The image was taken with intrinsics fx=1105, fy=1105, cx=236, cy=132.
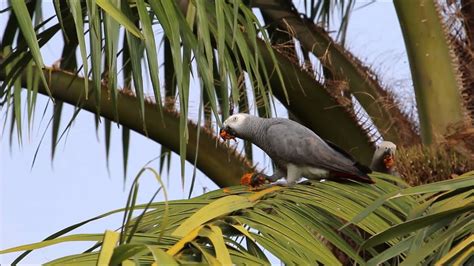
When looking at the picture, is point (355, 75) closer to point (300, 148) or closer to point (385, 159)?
point (385, 159)

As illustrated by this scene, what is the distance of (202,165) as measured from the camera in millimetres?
4520

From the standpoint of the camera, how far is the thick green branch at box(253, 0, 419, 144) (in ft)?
13.9

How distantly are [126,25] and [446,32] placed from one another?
74.1 inches

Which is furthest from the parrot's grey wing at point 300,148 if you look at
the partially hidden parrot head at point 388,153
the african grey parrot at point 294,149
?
the partially hidden parrot head at point 388,153

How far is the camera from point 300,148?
3.54m

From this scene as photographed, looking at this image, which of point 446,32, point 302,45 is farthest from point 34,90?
point 446,32

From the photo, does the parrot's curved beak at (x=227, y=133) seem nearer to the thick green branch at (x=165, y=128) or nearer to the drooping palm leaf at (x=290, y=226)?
the drooping palm leaf at (x=290, y=226)

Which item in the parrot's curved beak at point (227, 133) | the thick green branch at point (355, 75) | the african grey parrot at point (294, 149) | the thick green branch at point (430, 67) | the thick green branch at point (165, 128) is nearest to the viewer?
the african grey parrot at point (294, 149)

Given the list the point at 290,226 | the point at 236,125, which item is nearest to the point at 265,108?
the point at 236,125

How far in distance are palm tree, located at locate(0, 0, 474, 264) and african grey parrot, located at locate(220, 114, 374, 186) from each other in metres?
0.07

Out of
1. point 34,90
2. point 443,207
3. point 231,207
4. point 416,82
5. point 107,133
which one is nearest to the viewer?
point 443,207

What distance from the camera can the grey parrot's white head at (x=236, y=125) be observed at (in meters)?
3.71

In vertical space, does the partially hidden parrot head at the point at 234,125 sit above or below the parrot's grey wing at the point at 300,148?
above

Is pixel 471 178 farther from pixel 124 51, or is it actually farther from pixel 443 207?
pixel 124 51
